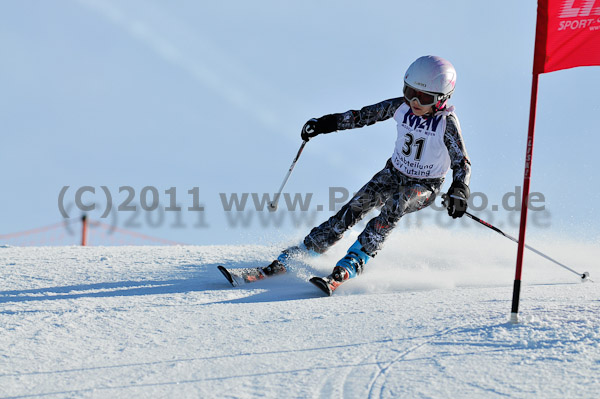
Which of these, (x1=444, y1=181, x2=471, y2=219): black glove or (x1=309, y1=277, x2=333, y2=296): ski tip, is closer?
(x1=444, y1=181, x2=471, y2=219): black glove

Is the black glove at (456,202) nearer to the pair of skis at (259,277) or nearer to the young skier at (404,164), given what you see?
the young skier at (404,164)

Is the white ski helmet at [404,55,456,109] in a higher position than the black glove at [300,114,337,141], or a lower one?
higher

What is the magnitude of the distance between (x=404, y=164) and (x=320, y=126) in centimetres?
80

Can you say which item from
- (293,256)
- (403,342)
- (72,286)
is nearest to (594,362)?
(403,342)

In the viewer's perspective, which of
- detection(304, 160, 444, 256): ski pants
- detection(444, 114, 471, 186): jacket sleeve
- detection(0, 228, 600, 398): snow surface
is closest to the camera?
detection(0, 228, 600, 398): snow surface

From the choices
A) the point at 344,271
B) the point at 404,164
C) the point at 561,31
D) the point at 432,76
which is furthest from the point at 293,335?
the point at 561,31

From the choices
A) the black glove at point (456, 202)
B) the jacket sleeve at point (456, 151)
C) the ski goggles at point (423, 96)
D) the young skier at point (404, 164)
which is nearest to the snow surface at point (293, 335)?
the young skier at point (404, 164)

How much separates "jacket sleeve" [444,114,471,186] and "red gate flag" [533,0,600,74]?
3.15 feet

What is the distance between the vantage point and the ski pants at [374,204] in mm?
4430

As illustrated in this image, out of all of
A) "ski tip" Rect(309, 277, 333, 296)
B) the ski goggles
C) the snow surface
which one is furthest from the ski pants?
the ski goggles

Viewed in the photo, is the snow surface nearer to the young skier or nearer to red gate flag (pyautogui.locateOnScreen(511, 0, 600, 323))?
the young skier

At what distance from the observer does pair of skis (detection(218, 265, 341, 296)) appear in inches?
160

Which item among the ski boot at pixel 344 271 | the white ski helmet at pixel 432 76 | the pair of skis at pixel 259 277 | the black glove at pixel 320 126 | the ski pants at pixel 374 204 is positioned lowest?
the pair of skis at pixel 259 277

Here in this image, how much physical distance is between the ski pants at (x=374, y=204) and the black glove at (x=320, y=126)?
22.1 inches
